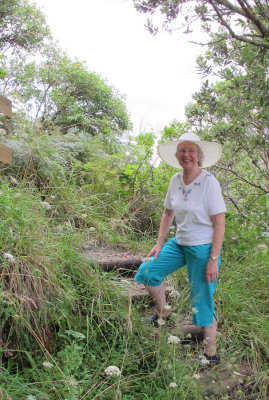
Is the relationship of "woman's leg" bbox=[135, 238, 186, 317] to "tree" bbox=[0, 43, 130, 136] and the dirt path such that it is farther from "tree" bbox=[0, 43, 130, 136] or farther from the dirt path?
"tree" bbox=[0, 43, 130, 136]

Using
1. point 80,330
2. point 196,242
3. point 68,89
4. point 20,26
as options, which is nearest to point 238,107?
point 196,242

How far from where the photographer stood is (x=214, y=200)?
104 inches

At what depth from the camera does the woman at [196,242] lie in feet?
8.68

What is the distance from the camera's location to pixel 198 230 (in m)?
2.71

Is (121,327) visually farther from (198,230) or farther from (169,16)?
(169,16)

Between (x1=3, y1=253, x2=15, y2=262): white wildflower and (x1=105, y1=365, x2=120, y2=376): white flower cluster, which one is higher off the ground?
(x1=3, y1=253, x2=15, y2=262): white wildflower

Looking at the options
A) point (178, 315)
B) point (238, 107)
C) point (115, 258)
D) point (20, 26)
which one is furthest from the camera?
point (20, 26)

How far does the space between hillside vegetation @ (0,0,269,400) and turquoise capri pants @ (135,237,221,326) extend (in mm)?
269

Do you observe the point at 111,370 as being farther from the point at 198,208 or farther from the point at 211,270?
the point at 198,208

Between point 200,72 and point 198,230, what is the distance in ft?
5.56

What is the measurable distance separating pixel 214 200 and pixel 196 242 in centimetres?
36

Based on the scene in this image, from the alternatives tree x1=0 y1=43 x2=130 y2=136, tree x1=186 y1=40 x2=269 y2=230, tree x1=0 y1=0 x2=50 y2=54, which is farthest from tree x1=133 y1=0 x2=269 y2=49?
tree x1=0 y1=0 x2=50 y2=54

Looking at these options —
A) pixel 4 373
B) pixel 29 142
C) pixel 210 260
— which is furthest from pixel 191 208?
pixel 29 142

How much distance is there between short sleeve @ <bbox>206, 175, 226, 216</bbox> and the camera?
2.62m
